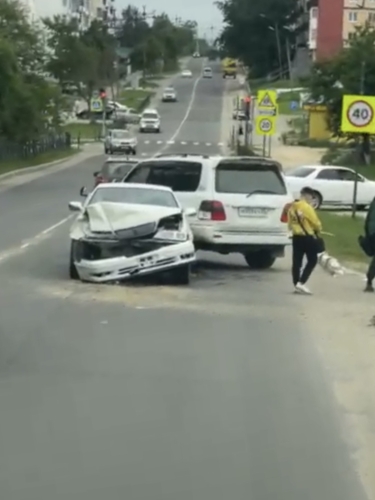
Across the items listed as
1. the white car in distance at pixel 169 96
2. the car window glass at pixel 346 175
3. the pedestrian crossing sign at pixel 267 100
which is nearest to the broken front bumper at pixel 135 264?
the pedestrian crossing sign at pixel 267 100

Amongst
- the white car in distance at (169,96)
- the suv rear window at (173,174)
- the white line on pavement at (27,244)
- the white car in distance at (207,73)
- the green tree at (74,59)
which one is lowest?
the white car in distance at (207,73)

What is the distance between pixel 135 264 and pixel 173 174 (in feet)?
13.2

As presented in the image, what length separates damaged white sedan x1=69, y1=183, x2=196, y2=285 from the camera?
1803 cm

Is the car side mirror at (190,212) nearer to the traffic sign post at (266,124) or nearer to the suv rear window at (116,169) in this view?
the suv rear window at (116,169)

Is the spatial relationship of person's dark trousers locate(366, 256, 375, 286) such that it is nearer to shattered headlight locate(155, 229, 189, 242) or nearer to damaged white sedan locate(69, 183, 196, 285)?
damaged white sedan locate(69, 183, 196, 285)

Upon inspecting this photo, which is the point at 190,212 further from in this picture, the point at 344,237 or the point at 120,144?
the point at 120,144

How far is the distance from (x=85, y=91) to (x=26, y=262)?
3521 inches

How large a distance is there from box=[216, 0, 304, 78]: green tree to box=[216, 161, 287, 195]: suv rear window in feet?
396

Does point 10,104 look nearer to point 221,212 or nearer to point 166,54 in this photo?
point 221,212

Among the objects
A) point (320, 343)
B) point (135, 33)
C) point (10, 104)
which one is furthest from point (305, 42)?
point (320, 343)

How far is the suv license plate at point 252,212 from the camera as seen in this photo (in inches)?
815

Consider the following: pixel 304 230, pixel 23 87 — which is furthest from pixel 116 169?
pixel 23 87

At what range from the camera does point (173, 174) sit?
2173cm

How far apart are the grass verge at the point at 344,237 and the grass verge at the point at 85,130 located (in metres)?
60.5
